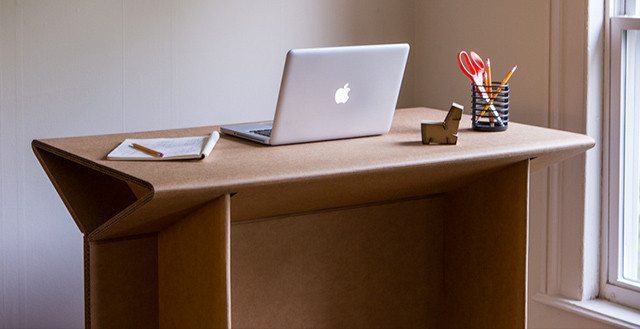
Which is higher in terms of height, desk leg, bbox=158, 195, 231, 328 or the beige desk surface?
the beige desk surface

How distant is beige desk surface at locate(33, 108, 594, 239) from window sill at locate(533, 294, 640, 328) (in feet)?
2.11

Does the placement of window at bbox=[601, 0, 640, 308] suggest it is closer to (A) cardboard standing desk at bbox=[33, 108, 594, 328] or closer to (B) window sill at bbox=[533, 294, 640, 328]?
(B) window sill at bbox=[533, 294, 640, 328]

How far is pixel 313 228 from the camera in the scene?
2.32m

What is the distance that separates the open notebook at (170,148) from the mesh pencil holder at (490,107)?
672mm

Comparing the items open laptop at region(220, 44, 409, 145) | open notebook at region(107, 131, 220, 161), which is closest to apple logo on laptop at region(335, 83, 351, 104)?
open laptop at region(220, 44, 409, 145)

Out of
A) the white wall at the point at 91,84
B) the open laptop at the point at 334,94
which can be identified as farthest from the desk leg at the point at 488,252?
the white wall at the point at 91,84

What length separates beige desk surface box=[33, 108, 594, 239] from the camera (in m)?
1.71

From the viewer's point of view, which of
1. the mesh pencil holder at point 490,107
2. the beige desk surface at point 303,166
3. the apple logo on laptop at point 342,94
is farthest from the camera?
the mesh pencil holder at point 490,107

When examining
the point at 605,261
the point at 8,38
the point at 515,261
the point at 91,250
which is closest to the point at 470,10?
the point at 605,261

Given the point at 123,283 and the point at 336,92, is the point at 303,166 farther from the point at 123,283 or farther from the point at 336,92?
the point at 123,283

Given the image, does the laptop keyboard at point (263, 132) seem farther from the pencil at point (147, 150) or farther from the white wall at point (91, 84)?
the white wall at point (91, 84)

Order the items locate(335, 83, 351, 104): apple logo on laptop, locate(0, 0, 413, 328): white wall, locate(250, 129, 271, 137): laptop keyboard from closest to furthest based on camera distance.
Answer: locate(335, 83, 351, 104): apple logo on laptop, locate(250, 129, 271, 137): laptop keyboard, locate(0, 0, 413, 328): white wall

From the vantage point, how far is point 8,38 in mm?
2529

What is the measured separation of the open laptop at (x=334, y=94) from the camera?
1969mm
